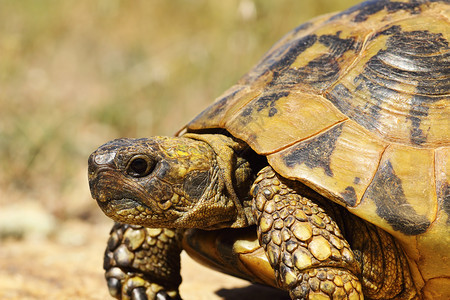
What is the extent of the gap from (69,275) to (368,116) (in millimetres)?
2533

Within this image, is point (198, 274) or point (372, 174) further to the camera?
point (198, 274)

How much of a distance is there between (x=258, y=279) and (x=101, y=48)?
9.17 m

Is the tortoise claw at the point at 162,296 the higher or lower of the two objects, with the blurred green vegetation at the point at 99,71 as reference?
lower

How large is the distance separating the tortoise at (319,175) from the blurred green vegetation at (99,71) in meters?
2.92

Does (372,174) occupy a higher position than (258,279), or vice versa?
(372,174)

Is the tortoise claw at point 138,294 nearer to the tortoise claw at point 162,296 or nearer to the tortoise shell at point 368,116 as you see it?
the tortoise claw at point 162,296

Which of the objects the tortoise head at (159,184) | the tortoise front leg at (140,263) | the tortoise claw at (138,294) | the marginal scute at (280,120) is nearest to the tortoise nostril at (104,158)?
the tortoise head at (159,184)

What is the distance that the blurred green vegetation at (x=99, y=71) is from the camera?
605 centimetres

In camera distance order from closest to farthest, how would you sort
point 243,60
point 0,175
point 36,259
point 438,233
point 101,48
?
point 438,233, point 36,259, point 0,175, point 243,60, point 101,48

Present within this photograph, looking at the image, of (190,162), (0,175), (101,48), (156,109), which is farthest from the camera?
(101,48)

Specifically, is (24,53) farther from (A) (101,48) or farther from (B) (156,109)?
(B) (156,109)

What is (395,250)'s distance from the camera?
7.73 feet

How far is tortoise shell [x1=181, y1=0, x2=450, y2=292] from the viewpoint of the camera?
2219mm

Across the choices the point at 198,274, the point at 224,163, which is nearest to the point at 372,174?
the point at 224,163
